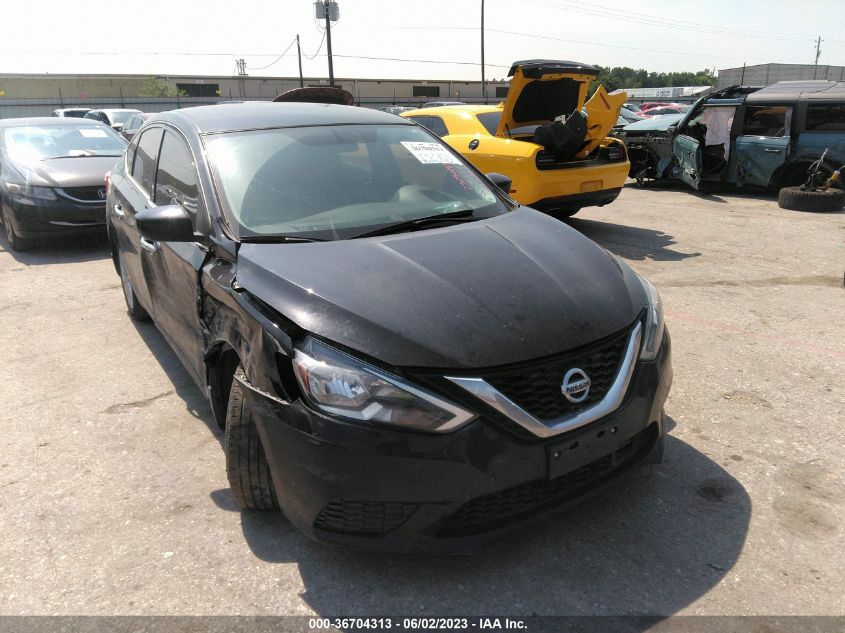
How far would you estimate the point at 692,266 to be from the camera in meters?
6.65

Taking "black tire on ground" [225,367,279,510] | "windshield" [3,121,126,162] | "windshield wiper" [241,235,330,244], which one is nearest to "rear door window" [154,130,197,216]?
"windshield wiper" [241,235,330,244]

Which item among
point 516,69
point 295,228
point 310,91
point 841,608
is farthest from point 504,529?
point 516,69

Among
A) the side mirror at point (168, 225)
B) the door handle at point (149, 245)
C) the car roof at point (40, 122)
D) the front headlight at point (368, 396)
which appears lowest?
the front headlight at point (368, 396)

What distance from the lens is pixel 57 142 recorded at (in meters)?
8.58

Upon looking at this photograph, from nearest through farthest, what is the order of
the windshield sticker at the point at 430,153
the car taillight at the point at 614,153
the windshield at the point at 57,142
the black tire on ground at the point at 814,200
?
the windshield sticker at the point at 430,153
the car taillight at the point at 614,153
the windshield at the point at 57,142
the black tire on ground at the point at 814,200

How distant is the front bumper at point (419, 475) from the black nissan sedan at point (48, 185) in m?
6.39

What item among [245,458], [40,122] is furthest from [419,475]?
[40,122]

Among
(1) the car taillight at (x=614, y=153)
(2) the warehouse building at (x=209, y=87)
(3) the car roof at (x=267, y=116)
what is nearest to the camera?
(3) the car roof at (x=267, y=116)

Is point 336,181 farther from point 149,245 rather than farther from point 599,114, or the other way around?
point 599,114

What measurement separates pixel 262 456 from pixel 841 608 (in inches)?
82.1

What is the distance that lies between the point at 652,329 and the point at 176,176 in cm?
255

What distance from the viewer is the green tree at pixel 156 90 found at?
63.1 meters

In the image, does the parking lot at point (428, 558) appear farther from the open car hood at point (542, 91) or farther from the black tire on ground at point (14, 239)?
the open car hood at point (542, 91)

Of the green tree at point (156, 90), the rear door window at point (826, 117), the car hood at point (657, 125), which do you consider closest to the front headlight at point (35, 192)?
the car hood at point (657, 125)
